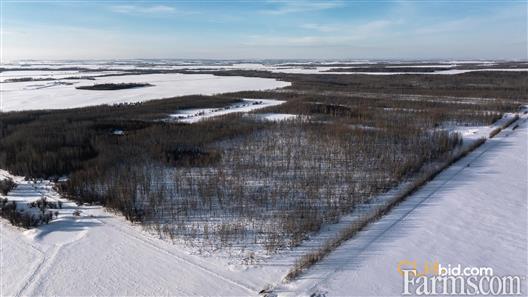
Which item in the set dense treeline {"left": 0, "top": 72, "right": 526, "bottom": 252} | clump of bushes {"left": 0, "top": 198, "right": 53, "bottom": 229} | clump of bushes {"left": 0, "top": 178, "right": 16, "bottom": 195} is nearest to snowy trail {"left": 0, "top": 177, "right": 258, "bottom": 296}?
clump of bushes {"left": 0, "top": 198, "right": 53, "bottom": 229}

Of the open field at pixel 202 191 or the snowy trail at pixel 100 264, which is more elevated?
the open field at pixel 202 191

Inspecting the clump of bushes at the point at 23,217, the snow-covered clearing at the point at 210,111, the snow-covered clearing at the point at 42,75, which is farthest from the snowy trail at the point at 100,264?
the snow-covered clearing at the point at 42,75

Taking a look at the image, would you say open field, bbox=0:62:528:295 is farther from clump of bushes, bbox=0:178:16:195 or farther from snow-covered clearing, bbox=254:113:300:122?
snow-covered clearing, bbox=254:113:300:122

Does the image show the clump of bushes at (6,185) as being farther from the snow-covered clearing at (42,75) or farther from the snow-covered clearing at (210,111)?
the snow-covered clearing at (42,75)

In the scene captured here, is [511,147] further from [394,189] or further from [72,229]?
[72,229]

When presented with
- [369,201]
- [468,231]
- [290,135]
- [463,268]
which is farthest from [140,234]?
[290,135]

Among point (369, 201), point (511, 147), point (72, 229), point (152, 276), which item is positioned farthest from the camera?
point (511, 147)

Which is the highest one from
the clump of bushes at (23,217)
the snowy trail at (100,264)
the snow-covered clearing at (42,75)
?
the snow-covered clearing at (42,75)

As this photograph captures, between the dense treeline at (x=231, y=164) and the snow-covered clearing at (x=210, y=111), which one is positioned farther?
the snow-covered clearing at (x=210, y=111)
